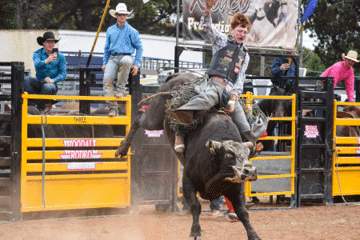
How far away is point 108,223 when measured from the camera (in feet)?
25.0

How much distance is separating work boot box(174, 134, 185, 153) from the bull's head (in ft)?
2.63

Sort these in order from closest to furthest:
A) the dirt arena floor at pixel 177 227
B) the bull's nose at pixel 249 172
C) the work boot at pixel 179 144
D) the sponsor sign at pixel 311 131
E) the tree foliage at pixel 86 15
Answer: the bull's nose at pixel 249 172
the work boot at pixel 179 144
the dirt arena floor at pixel 177 227
the sponsor sign at pixel 311 131
the tree foliage at pixel 86 15

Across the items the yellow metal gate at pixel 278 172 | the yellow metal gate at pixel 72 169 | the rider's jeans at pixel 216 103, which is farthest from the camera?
the yellow metal gate at pixel 278 172

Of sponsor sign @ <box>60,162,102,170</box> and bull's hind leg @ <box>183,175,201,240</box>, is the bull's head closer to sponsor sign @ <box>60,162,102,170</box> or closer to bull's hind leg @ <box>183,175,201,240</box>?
bull's hind leg @ <box>183,175,201,240</box>

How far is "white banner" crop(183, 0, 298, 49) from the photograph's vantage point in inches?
393

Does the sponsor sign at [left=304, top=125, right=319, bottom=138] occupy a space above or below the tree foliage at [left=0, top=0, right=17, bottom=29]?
below

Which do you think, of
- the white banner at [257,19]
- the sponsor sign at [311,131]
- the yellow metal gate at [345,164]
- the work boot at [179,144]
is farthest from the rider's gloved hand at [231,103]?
the yellow metal gate at [345,164]

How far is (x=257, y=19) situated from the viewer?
10.6m

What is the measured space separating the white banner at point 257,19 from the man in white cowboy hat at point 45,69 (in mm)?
2578

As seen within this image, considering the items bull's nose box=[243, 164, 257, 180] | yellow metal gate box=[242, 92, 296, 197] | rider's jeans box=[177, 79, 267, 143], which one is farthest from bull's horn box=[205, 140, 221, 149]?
yellow metal gate box=[242, 92, 296, 197]

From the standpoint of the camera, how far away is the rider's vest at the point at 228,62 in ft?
21.4

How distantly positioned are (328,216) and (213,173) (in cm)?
379

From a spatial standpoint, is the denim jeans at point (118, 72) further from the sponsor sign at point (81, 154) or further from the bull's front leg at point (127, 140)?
the sponsor sign at point (81, 154)

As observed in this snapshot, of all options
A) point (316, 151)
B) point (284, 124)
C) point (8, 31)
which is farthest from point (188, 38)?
point (8, 31)
